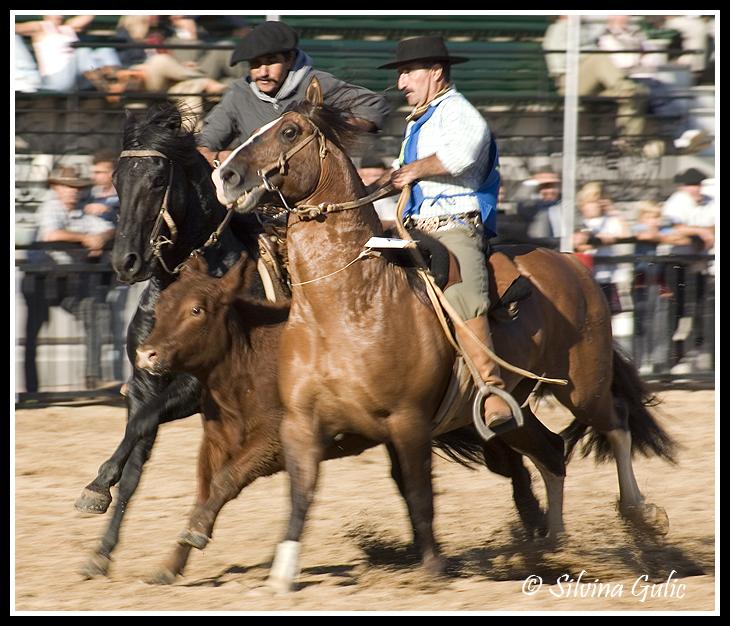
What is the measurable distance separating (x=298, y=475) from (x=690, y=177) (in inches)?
270

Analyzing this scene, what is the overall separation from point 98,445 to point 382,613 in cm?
388

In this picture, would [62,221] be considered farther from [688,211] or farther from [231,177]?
[688,211]

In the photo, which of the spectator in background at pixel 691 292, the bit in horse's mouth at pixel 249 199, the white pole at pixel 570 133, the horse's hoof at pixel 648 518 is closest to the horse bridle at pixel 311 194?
the bit in horse's mouth at pixel 249 199

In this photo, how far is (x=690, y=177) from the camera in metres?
10.5

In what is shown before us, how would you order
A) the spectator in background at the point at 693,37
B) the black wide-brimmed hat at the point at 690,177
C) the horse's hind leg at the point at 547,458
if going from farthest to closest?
1. the spectator in background at the point at 693,37
2. the black wide-brimmed hat at the point at 690,177
3. the horse's hind leg at the point at 547,458

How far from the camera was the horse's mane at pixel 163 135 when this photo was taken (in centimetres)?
503

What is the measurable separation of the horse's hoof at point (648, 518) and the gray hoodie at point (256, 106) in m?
2.15

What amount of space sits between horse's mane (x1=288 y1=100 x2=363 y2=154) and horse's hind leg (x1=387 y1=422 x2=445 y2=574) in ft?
3.74

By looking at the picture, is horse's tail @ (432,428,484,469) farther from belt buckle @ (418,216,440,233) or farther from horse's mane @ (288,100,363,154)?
horse's mane @ (288,100,363,154)

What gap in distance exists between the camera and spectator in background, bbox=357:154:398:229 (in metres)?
8.91

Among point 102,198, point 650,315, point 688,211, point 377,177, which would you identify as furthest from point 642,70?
point 102,198

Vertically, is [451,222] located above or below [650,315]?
above

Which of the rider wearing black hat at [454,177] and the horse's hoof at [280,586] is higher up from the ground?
the rider wearing black hat at [454,177]

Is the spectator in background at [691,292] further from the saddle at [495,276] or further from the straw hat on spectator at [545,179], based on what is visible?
the saddle at [495,276]
